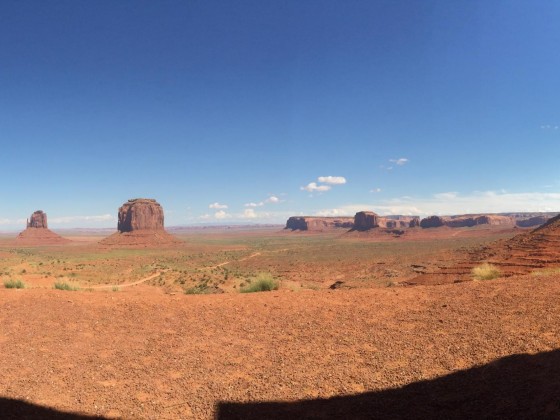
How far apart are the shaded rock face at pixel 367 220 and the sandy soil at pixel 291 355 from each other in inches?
5818

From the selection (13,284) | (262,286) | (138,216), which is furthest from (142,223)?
(262,286)

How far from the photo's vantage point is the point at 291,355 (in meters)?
7.96

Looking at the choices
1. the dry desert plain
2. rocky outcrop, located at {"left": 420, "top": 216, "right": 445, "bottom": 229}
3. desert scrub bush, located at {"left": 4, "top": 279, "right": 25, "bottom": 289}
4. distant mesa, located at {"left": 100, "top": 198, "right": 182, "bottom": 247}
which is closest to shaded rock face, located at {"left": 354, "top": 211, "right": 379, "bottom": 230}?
rocky outcrop, located at {"left": 420, "top": 216, "right": 445, "bottom": 229}

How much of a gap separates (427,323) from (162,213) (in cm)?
13204

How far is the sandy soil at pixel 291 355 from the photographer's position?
594 centimetres

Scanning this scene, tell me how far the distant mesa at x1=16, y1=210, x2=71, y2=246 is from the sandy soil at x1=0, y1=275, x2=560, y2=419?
13973cm

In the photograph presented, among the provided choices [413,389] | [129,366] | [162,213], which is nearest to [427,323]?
[413,389]

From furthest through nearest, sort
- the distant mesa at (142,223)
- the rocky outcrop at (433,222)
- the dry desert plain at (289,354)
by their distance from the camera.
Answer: the rocky outcrop at (433,222)
the distant mesa at (142,223)
the dry desert plain at (289,354)

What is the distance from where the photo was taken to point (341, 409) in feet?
19.2

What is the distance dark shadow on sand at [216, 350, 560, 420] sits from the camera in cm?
520

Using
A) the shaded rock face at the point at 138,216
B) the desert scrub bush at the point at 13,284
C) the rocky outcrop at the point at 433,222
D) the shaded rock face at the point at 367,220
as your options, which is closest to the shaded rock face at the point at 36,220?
the shaded rock face at the point at 138,216

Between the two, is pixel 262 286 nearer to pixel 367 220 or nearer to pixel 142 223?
pixel 142 223

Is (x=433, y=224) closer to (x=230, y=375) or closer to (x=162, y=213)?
(x=162, y=213)

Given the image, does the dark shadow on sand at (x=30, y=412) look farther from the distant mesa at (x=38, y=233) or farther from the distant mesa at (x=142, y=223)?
the distant mesa at (x=38, y=233)
